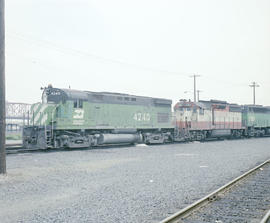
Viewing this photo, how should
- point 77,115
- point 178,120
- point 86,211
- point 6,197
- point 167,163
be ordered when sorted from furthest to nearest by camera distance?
point 178,120, point 77,115, point 167,163, point 6,197, point 86,211

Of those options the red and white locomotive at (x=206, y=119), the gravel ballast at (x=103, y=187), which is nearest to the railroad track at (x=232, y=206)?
the gravel ballast at (x=103, y=187)

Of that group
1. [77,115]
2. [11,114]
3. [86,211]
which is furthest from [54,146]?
[11,114]

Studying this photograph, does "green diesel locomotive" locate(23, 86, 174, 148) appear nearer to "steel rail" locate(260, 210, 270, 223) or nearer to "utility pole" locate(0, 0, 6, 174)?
"utility pole" locate(0, 0, 6, 174)

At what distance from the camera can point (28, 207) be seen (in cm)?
723

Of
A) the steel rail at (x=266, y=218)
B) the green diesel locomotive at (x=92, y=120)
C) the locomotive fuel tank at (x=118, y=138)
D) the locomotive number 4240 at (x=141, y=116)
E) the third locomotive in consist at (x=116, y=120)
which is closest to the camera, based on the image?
the steel rail at (x=266, y=218)

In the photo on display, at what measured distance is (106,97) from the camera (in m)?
23.2

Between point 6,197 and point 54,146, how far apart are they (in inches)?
444

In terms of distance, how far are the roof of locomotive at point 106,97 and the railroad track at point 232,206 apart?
13.0 meters

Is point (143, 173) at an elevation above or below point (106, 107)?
below

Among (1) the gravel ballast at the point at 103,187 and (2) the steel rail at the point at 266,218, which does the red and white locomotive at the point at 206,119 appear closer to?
(1) the gravel ballast at the point at 103,187

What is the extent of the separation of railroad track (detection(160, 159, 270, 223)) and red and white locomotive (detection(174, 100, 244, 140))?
20.3 metres

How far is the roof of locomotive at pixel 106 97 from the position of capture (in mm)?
20517

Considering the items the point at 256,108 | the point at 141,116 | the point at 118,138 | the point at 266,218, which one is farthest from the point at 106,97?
the point at 256,108

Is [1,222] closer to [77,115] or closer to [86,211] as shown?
[86,211]
